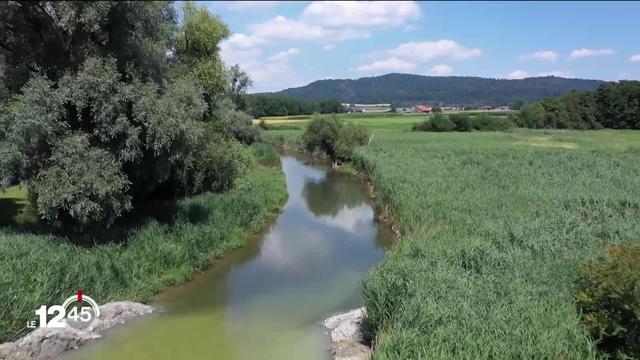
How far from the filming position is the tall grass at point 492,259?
313 inches

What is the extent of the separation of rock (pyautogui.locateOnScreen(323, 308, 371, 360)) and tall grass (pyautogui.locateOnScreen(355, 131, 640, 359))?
523 mm

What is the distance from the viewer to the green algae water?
11164mm

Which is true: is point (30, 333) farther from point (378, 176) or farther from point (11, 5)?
point (378, 176)

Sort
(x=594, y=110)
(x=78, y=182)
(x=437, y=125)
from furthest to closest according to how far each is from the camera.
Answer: (x=594, y=110) < (x=437, y=125) < (x=78, y=182)

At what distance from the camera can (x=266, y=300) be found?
14227mm

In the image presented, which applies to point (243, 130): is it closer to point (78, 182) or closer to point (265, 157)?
point (265, 157)

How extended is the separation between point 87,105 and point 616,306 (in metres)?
13.7

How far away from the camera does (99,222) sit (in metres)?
15.3

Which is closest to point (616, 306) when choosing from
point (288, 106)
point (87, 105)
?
point (87, 105)

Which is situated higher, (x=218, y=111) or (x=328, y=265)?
(x=218, y=111)

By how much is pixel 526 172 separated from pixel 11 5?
80.8ft

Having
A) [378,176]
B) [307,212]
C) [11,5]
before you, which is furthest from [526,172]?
[11,5]

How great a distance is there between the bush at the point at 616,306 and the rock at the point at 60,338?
33.0 ft

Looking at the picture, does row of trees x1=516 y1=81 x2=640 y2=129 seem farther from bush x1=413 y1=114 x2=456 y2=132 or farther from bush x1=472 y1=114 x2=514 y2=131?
bush x1=413 y1=114 x2=456 y2=132
